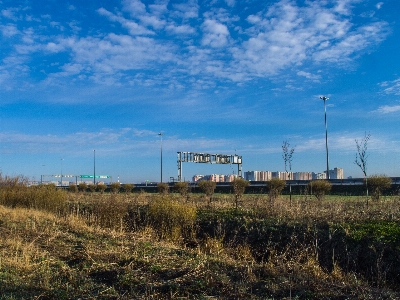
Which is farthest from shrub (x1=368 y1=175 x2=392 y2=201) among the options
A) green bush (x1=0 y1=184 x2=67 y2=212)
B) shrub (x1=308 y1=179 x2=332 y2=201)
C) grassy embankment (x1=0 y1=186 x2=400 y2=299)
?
green bush (x1=0 y1=184 x2=67 y2=212)

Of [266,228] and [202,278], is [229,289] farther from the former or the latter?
[266,228]

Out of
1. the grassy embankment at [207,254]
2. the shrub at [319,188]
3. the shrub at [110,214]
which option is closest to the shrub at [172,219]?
the grassy embankment at [207,254]

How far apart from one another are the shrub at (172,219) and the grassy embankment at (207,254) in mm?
40

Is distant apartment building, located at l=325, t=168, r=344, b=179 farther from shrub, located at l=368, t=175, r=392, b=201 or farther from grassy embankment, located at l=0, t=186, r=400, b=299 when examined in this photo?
grassy embankment, located at l=0, t=186, r=400, b=299

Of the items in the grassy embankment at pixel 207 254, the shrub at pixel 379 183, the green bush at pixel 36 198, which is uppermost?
the shrub at pixel 379 183

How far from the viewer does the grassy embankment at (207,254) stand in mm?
6219

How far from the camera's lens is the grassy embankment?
20.4 feet

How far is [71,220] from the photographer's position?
14.1m

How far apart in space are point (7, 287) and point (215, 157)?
57055mm

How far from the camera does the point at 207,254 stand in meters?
9.59

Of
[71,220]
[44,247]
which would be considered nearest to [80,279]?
[44,247]

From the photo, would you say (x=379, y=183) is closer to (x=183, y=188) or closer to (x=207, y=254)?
(x=207, y=254)

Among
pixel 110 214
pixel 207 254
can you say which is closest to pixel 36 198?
pixel 110 214

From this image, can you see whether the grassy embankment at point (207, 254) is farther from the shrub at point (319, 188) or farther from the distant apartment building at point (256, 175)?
the distant apartment building at point (256, 175)
